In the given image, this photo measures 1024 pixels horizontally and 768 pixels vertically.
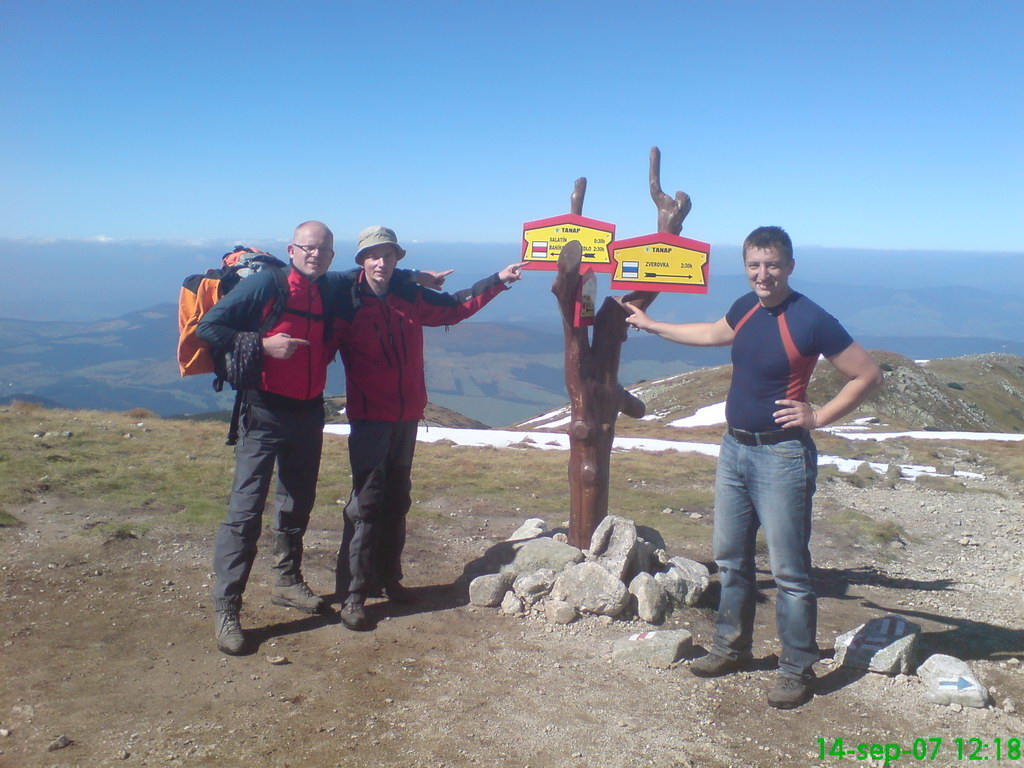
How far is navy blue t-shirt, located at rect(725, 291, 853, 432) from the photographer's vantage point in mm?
4609

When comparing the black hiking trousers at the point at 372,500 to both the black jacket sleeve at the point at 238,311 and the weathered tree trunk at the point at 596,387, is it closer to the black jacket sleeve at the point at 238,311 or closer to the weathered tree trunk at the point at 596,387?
the black jacket sleeve at the point at 238,311

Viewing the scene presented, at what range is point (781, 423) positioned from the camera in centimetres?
470

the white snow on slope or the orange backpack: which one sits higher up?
the orange backpack

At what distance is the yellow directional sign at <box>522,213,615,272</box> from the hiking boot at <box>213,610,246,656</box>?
3.85 metres

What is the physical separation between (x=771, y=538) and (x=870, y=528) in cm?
698

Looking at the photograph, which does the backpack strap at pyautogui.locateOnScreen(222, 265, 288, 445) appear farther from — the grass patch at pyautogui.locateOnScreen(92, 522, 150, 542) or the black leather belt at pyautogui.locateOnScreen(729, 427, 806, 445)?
the grass patch at pyautogui.locateOnScreen(92, 522, 150, 542)

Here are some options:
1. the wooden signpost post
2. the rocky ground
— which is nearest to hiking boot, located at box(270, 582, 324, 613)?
the rocky ground

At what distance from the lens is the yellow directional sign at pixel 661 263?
6816mm

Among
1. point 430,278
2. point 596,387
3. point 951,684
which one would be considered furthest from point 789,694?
point 430,278

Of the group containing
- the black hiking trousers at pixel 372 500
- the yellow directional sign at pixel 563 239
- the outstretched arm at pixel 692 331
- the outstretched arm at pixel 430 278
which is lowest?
the black hiking trousers at pixel 372 500

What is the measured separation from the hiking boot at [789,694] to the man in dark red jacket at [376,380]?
309 cm

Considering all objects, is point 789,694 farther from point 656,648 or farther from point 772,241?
point 772,241

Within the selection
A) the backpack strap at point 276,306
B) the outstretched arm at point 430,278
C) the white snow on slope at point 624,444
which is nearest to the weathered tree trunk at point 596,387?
the outstretched arm at point 430,278

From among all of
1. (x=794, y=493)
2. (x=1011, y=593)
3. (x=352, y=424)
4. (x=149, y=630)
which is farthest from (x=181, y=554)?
(x=1011, y=593)
